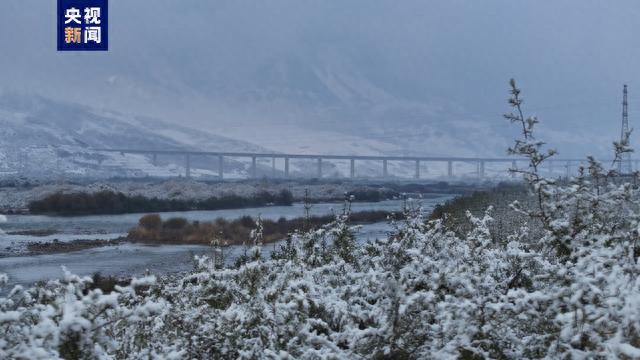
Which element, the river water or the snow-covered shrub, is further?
the river water

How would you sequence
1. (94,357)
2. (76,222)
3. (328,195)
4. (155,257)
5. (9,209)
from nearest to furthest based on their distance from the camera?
(94,357), (155,257), (76,222), (9,209), (328,195)

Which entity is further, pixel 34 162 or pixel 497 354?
pixel 34 162

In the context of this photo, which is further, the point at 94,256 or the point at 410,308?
the point at 94,256

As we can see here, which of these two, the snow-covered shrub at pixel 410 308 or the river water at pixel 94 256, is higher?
the snow-covered shrub at pixel 410 308

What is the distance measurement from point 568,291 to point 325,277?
3.07 meters

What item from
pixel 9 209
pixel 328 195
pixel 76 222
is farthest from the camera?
pixel 328 195

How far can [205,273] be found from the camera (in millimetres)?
6680

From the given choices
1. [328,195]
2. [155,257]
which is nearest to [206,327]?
[155,257]

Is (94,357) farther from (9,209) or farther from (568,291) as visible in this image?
(9,209)

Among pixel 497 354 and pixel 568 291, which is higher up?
pixel 568 291

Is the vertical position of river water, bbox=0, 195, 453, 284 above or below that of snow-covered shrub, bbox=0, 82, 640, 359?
below

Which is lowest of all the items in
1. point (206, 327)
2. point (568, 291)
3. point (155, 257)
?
point (155, 257)

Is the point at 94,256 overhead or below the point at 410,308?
below

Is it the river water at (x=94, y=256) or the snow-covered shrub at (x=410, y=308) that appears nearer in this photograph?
the snow-covered shrub at (x=410, y=308)
